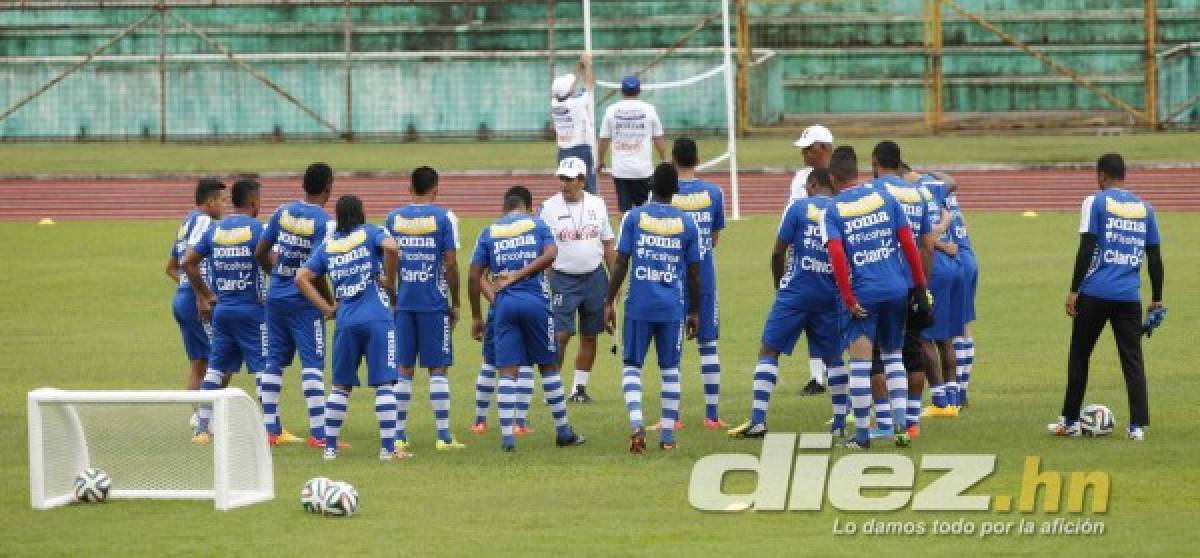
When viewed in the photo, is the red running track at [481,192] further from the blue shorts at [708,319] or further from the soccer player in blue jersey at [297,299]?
the soccer player in blue jersey at [297,299]

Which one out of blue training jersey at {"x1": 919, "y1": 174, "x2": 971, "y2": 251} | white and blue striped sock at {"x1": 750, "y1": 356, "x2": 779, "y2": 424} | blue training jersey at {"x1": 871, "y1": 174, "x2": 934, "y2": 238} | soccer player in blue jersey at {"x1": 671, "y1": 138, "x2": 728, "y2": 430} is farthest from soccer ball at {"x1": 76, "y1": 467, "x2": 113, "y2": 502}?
blue training jersey at {"x1": 919, "y1": 174, "x2": 971, "y2": 251}

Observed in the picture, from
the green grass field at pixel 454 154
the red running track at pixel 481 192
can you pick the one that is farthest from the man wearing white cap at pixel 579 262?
the green grass field at pixel 454 154

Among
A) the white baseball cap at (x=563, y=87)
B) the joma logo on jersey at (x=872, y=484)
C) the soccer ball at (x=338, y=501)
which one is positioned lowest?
the joma logo on jersey at (x=872, y=484)

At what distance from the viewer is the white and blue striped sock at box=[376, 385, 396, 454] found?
14086mm

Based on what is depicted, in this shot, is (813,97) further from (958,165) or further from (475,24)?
(958,165)

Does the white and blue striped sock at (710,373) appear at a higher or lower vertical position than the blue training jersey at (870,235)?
lower

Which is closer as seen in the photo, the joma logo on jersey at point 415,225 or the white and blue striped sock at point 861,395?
the white and blue striped sock at point 861,395

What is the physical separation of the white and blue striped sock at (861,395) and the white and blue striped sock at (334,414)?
353 cm

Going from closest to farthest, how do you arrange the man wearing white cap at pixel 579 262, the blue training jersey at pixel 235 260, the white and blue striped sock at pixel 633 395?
the white and blue striped sock at pixel 633 395 < the blue training jersey at pixel 235 260 < the man wearing white cap at pixel 579 262

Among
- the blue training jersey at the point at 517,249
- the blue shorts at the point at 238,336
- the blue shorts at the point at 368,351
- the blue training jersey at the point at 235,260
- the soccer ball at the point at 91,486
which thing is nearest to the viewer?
the soccer ball at the point at 91,486

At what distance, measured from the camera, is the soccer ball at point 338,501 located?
11.9 metres

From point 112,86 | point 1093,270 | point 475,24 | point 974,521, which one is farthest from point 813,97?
point 974,521

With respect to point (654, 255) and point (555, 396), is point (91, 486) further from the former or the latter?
point (654, 255)

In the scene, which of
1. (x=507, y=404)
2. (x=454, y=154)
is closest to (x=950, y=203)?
(x=507, y=404)
